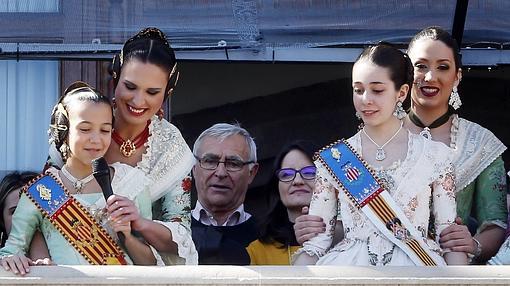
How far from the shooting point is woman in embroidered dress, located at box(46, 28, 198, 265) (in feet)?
16.7

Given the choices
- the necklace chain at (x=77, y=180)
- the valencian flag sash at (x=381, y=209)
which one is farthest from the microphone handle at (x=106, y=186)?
the valencian flag sash at (x=381, y=209)

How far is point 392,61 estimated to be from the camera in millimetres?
4977

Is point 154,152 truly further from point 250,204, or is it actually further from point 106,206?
point 250,204

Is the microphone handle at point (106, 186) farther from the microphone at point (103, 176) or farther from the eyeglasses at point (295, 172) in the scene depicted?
the eyeglasses at point (295, 172)

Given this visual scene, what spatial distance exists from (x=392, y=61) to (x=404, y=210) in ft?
1.86

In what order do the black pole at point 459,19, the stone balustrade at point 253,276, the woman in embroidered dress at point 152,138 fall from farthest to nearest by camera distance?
the black pole at point 459,19
the woman in embroidered dress at point 152,138
the stone balustrade at point 253,276

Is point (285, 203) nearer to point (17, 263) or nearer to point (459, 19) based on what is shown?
point (459, 19)

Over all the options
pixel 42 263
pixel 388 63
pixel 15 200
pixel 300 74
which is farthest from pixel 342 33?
pixel 42 263

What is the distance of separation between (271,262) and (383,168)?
891 mm

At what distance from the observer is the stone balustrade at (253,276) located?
455cm

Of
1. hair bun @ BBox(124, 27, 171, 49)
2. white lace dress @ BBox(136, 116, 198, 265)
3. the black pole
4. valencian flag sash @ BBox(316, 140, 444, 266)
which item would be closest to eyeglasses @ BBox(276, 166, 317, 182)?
white lace dress @ BBox(136, 116, 198, 265)

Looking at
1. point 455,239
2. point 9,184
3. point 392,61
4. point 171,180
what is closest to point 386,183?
point 455,239

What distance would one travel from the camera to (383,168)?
16.2ft

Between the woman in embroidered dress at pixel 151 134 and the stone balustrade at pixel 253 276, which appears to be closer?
the stone balustrade at pixel 253 276
